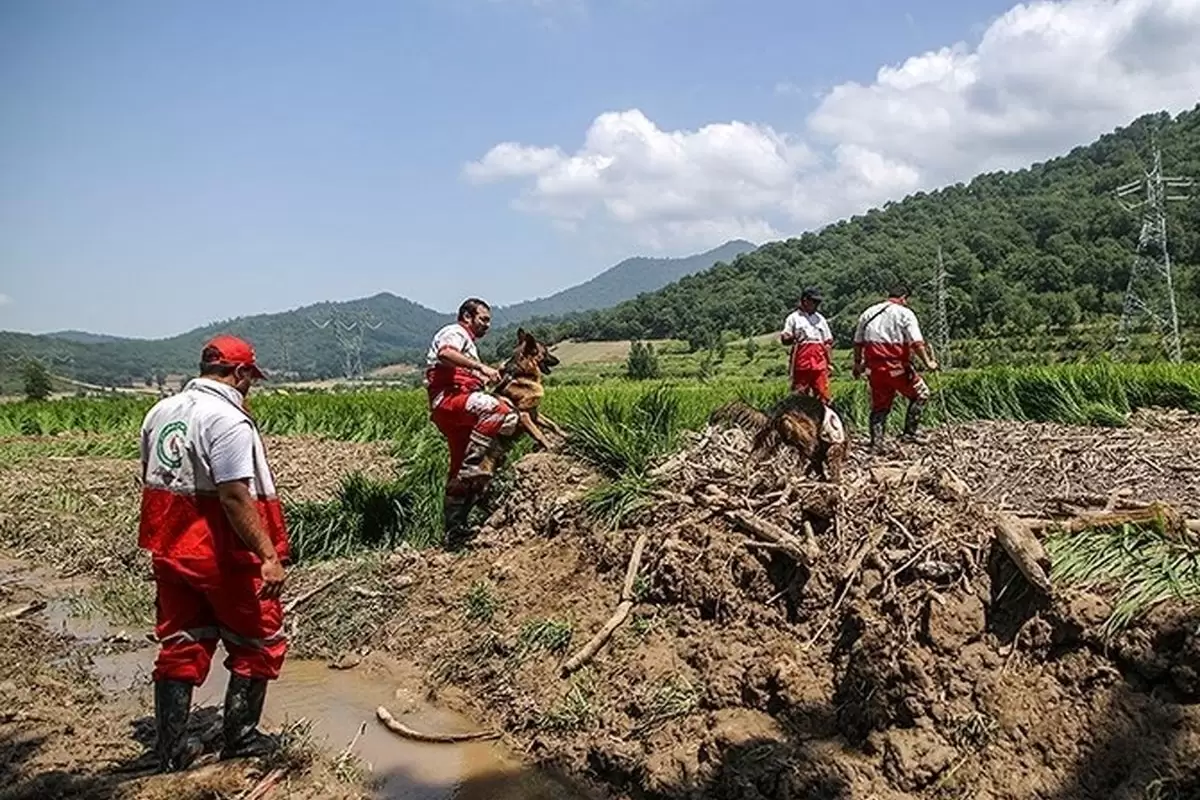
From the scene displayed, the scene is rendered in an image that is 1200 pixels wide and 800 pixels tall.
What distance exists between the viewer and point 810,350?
9.05m

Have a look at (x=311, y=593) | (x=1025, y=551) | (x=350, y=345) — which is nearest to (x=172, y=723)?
(x=311, y=593)

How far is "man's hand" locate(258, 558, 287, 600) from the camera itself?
3.76 meters

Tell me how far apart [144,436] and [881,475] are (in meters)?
3.87

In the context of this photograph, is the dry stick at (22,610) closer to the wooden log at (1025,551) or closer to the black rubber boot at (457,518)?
the black rubber boot at (457,518)

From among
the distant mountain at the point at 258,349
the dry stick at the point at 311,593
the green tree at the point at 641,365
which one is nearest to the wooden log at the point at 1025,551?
the dry stick at the point at 311,593

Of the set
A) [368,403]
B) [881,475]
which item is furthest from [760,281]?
[881,475]

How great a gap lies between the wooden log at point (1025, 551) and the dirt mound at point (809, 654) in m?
0.08

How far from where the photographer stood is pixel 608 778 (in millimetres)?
4051

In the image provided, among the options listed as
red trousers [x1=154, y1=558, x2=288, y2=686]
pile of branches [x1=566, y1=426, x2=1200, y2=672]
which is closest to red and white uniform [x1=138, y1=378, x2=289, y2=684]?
red trousers [x1=154, y1=558, x2=288, y2=686]

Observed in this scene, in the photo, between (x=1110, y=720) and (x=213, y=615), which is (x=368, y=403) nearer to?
(x=213, y=615)

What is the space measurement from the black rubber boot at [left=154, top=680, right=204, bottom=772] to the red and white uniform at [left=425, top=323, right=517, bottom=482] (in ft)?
10.0

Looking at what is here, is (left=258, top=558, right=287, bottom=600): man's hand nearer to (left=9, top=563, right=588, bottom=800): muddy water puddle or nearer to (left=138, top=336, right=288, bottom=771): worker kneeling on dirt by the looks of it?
(left=138, top=336, right=288, bottom=771): worker kneeling on dirt

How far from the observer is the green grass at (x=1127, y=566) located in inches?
142

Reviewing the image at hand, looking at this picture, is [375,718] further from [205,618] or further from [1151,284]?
[1151,284]
